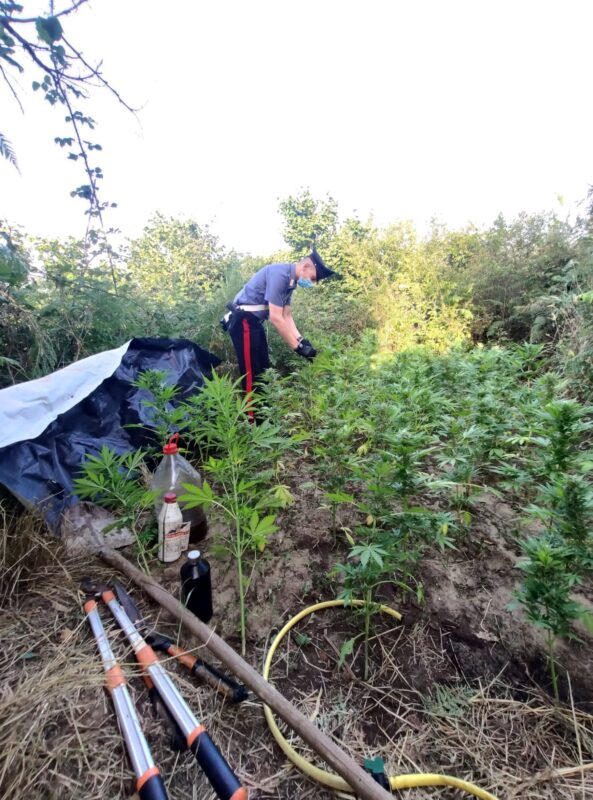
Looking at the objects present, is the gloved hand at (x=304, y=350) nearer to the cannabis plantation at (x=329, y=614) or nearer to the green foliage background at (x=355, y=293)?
the green foliage background at (x=355, y=293)

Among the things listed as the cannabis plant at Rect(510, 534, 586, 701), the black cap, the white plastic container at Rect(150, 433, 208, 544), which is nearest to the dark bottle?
the white plastic container at Rect(150, 433, 208, 544)

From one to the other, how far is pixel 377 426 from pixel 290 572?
0.85m

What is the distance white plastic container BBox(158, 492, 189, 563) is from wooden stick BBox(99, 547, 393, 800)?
21 cm

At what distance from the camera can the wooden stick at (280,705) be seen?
0.82 metres

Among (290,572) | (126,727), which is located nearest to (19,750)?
(126,727)

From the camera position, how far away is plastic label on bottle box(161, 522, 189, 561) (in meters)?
1.68

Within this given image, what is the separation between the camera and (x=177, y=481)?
1.84m

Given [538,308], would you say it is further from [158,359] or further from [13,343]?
[13,343]

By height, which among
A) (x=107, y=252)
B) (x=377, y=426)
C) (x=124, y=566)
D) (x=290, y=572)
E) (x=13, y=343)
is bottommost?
(x=290, y=572)

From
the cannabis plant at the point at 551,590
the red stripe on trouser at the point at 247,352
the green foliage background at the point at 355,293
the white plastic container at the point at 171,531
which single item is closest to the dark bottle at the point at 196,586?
A: the white plastic container at the point at 171,531

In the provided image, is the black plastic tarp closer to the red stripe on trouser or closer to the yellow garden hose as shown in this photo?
the red stripe on trouser

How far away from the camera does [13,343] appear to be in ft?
8.48

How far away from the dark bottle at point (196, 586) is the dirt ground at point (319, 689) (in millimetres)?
86

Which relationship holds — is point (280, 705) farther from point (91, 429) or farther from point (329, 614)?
point (91, 429)
